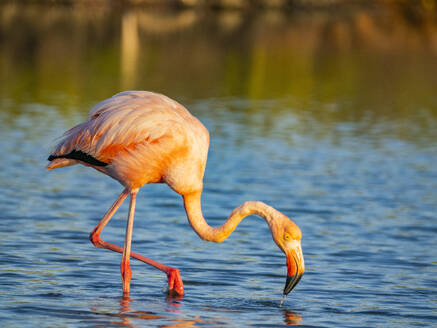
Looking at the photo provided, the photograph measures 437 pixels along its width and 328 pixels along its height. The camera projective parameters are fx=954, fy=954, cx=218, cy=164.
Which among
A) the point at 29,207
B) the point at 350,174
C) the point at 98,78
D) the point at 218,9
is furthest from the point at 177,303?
the point at 218,9

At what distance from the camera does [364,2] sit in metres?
77.6

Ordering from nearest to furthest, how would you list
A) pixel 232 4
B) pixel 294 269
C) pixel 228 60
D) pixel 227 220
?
1. pixel 294 269
2. pixel 227 220
3. pixel 228 60
4. pixel 232 4

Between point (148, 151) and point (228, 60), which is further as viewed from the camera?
point (228, 60)

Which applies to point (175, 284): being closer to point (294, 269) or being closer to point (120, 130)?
point (294, 269)

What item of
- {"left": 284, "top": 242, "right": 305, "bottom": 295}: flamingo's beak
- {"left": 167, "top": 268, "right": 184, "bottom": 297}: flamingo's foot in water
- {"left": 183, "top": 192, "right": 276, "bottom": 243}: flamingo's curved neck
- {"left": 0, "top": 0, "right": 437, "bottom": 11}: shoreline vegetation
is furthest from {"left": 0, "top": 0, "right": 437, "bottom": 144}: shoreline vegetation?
{"left": 284, "top": 242, "right": 305, "bottom": 295}: flamingo's beak

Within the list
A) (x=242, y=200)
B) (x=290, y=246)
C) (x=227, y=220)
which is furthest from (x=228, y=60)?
(x=290, y=246)

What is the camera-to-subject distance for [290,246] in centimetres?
778

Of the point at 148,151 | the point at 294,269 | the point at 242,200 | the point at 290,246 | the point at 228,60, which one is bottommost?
the point at 228,60

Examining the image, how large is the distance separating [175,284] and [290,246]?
3.70 ft

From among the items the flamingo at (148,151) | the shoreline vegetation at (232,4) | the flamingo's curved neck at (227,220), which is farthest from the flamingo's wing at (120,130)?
the shoreline vegetation at (232,4)

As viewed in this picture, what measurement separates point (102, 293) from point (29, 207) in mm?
3725

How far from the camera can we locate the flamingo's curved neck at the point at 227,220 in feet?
26.2

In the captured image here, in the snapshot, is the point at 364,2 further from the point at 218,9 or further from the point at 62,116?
the point at 62,116

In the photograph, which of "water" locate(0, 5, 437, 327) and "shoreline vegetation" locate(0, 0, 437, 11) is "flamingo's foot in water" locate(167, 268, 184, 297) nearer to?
"water" locate(0, 5, 437, 327)
